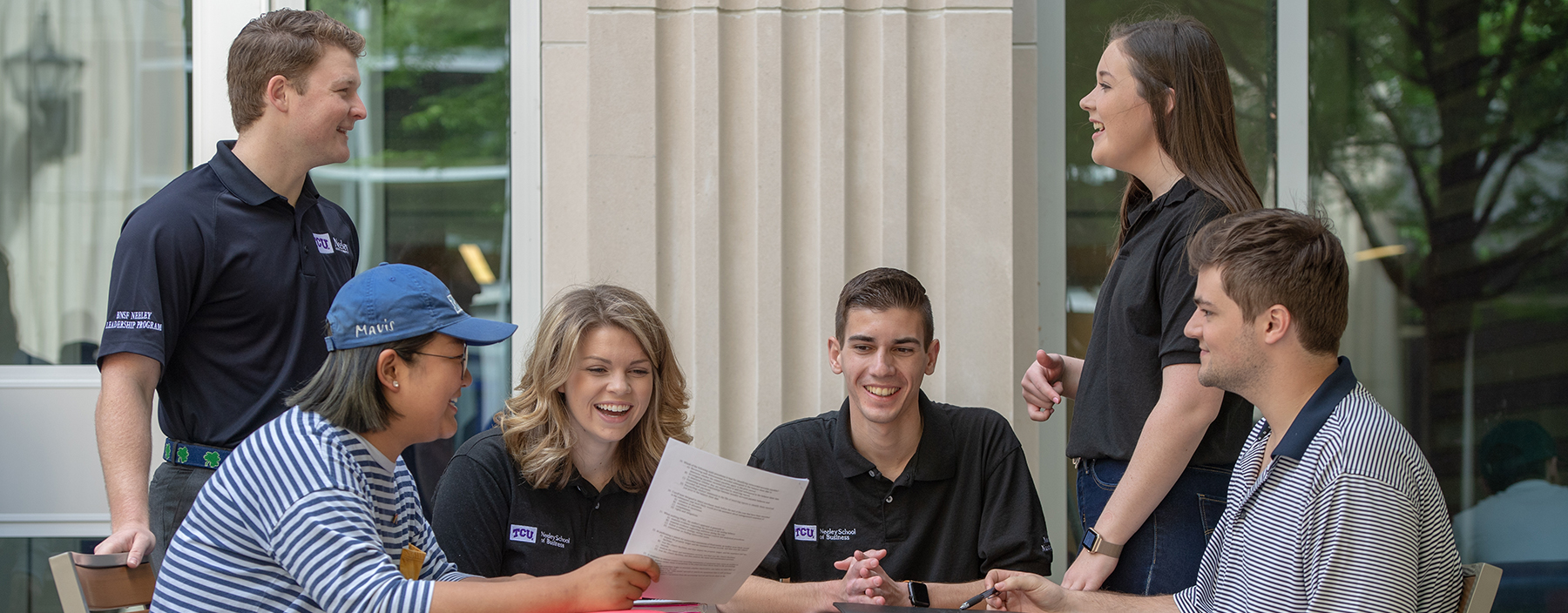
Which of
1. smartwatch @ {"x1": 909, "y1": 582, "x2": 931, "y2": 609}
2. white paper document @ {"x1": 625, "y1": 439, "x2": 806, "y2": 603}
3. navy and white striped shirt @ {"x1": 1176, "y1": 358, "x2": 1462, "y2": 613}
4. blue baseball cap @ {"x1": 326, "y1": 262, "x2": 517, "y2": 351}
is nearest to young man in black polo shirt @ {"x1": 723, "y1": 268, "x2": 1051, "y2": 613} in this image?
smartwatch @ {"x1": 909, "y1": 582, "x2": 931, "y2": 609}

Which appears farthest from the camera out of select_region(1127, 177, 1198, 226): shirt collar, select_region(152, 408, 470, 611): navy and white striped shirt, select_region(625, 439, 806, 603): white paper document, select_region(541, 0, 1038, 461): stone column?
select_region(541, 0, 1038, 461): stone column

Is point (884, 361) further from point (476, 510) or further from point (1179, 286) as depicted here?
point (476, 510)

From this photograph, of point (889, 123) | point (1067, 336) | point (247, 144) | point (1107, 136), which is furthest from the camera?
point (1067, 336)

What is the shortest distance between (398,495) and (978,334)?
5.52 ft

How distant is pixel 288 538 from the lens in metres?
1.57

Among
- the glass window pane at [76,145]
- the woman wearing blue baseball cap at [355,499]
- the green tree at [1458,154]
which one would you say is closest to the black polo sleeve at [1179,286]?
the woman wearing blue baseball cap at [355,499]

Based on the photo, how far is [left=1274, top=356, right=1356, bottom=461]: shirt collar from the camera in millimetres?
1728

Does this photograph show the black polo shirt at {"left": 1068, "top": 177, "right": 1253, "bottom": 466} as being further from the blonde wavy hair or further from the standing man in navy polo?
the standing man in navy polo

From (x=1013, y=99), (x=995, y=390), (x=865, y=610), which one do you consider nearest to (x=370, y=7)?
(x=1013, y=99)

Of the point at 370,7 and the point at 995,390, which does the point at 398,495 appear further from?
the point at 370,7

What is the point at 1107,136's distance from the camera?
2.26m

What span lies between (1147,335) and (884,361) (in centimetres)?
59

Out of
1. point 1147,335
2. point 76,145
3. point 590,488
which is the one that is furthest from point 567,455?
point 76,145

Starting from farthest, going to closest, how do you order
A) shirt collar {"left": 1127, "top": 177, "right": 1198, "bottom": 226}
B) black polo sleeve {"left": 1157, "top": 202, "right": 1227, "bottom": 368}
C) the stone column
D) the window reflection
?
the window reflection → the stone column → shirt collar {"left": 1127, "top": 177, "right": 1198, "bottom": 226} → black polo sleeve {"left": 1157, "top": 202, "right": 1227, "bottom": 368}
